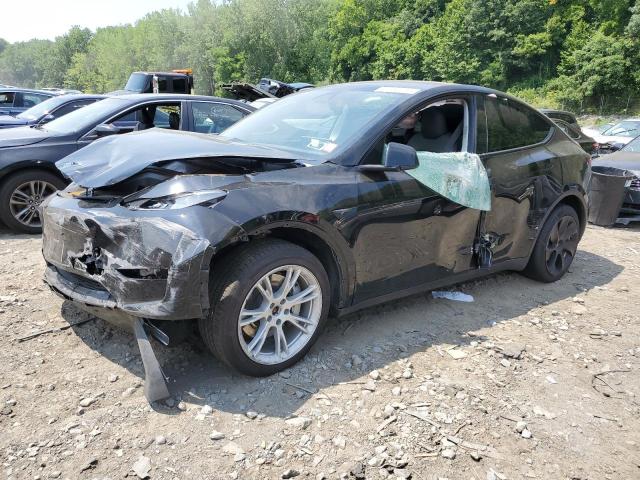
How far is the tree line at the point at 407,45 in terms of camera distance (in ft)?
103

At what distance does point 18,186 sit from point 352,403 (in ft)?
15.6

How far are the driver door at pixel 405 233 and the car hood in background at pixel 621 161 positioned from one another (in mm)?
4953

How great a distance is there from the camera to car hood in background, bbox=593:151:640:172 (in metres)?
7.48

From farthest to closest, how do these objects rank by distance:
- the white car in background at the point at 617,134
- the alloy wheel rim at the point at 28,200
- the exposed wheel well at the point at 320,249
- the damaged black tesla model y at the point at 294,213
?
1. the white car in background at the point at 617,134
2. the alloy wheel rim at the point at 28,200
3. the exposed wheel well at the point at 320,249
4. the damaged black tesla model y at the point at 294,213

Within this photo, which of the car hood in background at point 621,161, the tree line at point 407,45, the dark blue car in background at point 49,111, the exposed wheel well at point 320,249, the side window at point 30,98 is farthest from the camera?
the tree line at point 407,45

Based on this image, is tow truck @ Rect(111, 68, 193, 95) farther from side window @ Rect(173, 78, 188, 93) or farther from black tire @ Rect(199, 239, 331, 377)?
black tire @ Rect(199, 239, 331, 377)

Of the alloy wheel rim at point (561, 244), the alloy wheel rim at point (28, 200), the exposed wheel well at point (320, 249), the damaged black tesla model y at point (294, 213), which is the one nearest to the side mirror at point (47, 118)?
the alloy wheel rim at point (28, 200)

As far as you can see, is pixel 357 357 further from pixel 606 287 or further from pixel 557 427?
pixel 606 287

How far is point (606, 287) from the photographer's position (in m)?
4.82

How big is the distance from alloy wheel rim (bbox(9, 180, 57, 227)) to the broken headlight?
3.69 m

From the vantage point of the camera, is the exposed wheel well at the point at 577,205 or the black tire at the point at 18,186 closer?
the exposed wheel well at the point at 577,205

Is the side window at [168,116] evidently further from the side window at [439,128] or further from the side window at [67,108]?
the side window at [439,128]

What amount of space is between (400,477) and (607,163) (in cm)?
723

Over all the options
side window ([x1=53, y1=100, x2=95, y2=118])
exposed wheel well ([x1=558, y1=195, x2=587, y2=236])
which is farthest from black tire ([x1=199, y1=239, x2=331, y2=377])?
side window ([x1=53, y1=100, x2=95, y2=118])
